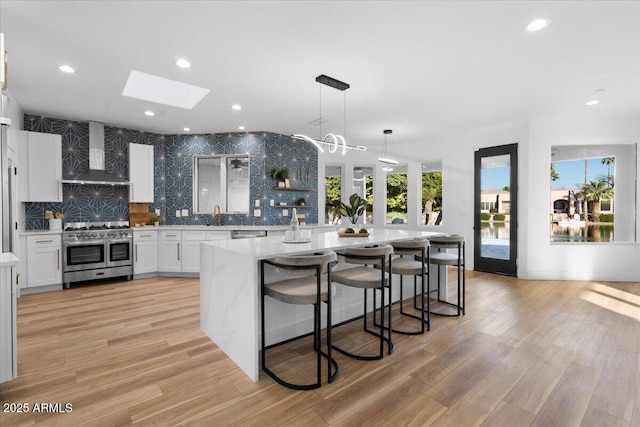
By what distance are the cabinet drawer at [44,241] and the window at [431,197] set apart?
22.0 ft

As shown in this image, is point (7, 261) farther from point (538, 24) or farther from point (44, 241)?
point (538, 24)

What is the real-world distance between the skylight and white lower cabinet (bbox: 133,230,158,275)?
233 centimetres

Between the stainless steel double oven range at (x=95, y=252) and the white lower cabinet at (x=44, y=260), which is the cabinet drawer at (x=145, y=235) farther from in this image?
the white lower cabinet at (x=44, y=260)

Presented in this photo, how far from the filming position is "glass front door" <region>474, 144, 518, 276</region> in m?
5.48

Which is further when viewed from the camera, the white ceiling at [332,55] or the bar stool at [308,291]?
the white ceiling at [332,55]

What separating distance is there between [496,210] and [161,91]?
230 inches

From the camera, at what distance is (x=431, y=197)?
7391 millimetres

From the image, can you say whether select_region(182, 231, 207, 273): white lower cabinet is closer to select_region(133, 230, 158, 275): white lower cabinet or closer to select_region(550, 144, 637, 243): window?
select_region(133, 230, 158, 275): white lower cabinet

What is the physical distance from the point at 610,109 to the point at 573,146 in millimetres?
733

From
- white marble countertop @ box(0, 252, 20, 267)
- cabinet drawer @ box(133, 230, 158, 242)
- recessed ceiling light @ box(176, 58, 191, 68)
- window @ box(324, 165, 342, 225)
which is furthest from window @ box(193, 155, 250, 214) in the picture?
white marble countertop @ box(0, 252, 20, 267)

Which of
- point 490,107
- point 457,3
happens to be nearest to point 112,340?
point 457,3

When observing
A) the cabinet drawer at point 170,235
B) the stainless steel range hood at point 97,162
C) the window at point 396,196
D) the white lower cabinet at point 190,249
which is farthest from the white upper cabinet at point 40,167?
the window at point 396,196

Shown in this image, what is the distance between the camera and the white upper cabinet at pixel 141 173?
5566 millimetres

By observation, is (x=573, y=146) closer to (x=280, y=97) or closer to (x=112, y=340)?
(x=280, y=97)
